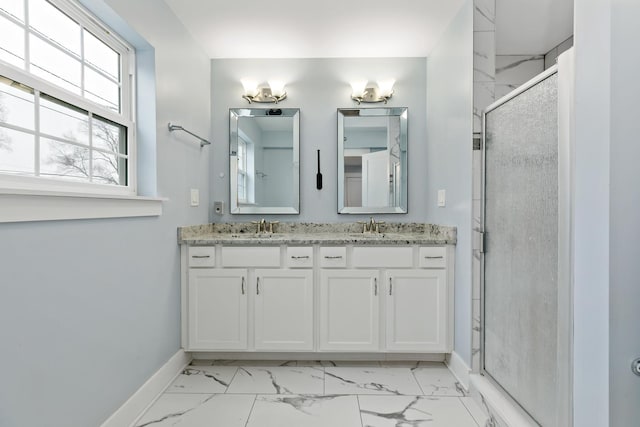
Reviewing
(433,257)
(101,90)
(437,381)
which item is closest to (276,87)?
(101,90)

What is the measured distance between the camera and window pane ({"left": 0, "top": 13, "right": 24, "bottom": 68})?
1.13m

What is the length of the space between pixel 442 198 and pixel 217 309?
5.87ft

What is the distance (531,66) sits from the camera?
2.54 m

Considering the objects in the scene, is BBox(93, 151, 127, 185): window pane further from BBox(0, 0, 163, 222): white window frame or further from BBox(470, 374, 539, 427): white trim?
BBox(470, 374, 539, 427): white trim

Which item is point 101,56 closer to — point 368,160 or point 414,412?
point 368,160

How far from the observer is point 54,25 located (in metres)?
1.37

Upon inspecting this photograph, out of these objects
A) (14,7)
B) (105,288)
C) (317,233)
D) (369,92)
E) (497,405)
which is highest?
(369,92)

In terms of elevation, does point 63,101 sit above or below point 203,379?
above

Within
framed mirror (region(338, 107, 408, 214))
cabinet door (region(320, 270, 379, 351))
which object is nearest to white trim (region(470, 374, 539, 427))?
cabinet door (region(320, 270, 379, 351))

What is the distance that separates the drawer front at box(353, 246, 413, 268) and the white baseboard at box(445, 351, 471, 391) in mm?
661

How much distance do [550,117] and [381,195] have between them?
1.51 meters

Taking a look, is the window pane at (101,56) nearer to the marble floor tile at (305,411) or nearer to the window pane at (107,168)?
the window pane at (107,168)

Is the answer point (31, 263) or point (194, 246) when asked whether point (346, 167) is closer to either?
point (194, 246)

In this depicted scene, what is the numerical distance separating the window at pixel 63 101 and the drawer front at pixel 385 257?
150 cm
